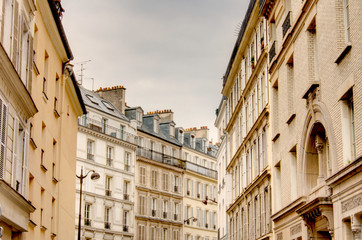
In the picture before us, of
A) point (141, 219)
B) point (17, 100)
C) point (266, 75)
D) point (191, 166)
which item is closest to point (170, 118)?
point (191, 166)

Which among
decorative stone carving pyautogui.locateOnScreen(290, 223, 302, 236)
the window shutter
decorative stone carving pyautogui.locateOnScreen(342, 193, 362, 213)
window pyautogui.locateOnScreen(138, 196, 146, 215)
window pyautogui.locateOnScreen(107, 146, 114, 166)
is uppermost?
window pyautogui.locateOnScreen(107, 146, 114, 166)

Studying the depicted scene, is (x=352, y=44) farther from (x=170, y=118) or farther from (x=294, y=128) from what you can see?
(x=170, y=118)

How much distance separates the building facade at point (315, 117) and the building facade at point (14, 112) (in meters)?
7.45

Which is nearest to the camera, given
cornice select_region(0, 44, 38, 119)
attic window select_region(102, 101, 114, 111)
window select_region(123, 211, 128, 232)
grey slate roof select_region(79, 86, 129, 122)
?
cornice select_region(0, 44, 38, 119)

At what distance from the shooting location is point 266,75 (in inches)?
1159

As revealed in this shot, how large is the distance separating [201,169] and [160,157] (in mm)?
9925

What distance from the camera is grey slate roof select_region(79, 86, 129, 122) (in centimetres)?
6187

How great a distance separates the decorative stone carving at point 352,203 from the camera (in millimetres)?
15633

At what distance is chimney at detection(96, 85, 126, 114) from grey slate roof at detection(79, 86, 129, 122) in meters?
1.39

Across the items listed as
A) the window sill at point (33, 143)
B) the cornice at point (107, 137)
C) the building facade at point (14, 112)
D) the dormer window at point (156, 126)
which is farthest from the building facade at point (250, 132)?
the dormer window at point (156, 126)

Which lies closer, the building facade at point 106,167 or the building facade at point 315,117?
the building facade at point 315,117

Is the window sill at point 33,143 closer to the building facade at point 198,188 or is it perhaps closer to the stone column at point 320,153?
the stone column at point 320,153

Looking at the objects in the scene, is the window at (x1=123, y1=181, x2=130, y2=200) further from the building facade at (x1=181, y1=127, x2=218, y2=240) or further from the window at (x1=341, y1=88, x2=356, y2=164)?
the window at (x1=341, y1=88, x2=356, y2=164)

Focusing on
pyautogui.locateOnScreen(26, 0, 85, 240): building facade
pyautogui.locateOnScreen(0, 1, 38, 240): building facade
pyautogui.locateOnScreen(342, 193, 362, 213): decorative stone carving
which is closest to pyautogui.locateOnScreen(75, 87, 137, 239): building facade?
pyautogui.locateOnScreen(26, 0, 85, 240): building facade
